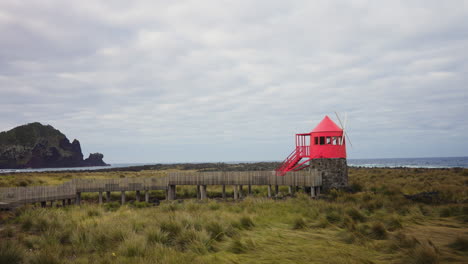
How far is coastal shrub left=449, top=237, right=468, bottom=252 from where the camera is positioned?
725 centimetres

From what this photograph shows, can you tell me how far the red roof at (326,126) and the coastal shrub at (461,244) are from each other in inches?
640

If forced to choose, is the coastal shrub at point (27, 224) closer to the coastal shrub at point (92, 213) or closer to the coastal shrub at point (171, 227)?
Answer: the coastal shrub at point (92, 213)

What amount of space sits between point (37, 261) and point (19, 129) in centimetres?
22430

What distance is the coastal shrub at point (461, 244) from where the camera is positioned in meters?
7.25

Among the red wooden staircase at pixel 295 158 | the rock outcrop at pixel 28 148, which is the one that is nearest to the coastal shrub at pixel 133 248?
the red wooden staircase at pixel 295 158

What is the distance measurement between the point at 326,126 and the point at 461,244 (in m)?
16.8

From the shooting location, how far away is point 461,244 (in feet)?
24.1

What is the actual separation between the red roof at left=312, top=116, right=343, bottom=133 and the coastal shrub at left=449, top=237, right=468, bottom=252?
53.3 feet

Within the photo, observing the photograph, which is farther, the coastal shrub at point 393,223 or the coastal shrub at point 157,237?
the coastal shrub at point 393,223

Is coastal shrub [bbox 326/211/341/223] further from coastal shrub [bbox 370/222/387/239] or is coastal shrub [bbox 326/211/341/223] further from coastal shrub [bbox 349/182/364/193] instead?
coastal shrub [bbox 349/182/364/193]

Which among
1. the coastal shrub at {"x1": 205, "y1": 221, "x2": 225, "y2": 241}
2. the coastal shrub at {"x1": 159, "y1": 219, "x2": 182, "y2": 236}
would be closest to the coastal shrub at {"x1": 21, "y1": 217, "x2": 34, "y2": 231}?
the coastal shrub at {"x1": 159, "y1": 219, "x2": 182, "y2": 236}

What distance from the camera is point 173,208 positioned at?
57.1 ft

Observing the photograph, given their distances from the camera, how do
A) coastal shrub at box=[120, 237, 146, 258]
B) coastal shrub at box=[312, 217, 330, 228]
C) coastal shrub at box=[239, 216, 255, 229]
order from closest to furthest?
coastal shrub at box=[120, 237, 146, 258] → coastal shrub at box=[312, 217, 330, 228] → coastal shrub at box=[239, 216, 255, 229]

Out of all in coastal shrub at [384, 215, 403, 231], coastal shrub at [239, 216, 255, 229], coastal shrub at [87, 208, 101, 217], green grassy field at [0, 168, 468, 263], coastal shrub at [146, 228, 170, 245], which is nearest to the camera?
green grassy field at [0, 168, 468, 263]
